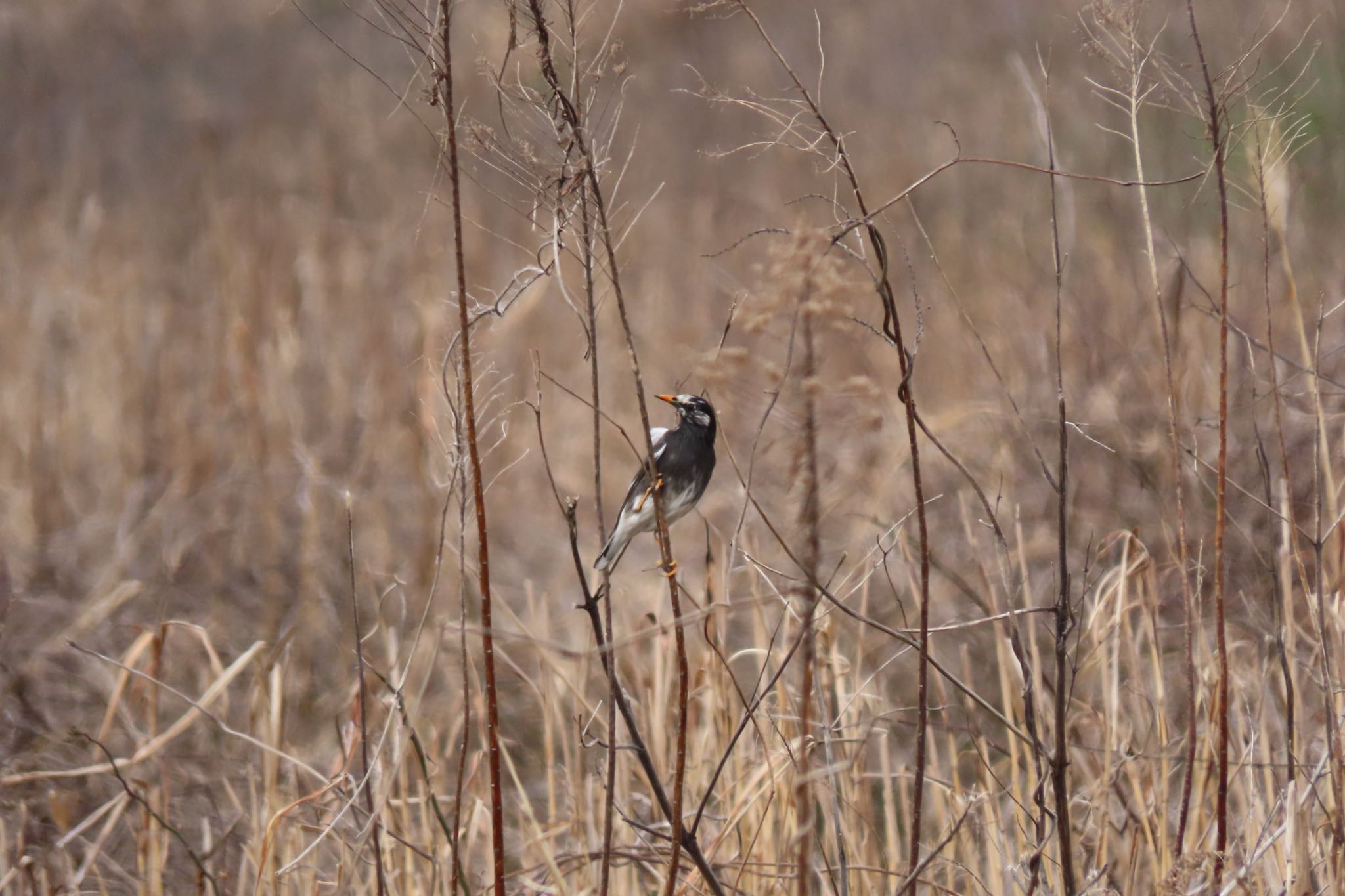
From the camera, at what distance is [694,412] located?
1.92 meters

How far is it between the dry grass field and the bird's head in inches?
4.3

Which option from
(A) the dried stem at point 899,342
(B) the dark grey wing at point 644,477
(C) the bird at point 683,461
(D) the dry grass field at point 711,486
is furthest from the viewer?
(B) the dark grey wing at point 644,477

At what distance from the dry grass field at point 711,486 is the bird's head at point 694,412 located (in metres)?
0.11

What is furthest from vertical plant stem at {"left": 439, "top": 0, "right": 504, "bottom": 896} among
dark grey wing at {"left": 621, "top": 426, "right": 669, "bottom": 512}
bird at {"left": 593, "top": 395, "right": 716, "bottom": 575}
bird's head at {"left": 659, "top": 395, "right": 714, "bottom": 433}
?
dark grey wing at {"left": 621, "top": 426, "right": 669, "bottom": 512}

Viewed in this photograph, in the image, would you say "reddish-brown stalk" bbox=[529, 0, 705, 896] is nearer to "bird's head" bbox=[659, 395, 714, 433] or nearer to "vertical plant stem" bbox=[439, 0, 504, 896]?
"vertical plant stem" bbox=[439, 0, 504, 896]

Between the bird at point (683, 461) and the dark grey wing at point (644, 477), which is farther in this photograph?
the dark grey wing at point (644, 477)

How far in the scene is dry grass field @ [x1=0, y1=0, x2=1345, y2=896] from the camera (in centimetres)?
122

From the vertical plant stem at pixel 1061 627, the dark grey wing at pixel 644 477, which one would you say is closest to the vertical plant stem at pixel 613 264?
the vertical plant stem at pixel 1061 627

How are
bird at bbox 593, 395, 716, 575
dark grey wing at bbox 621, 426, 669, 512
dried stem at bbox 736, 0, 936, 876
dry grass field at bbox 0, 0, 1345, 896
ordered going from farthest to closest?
dark grey wing at bbox 621, 426, 669, 512 < bird at bbox 593, 395, 716, 575 < dry grass field at bbox 0, 0, 1345, 896 < dried stem at bbox 736, 0, 936, 876

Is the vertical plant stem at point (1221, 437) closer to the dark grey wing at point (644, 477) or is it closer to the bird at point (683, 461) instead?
the bird at point (683, 461)

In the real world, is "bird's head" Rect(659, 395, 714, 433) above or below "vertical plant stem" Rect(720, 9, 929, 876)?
above

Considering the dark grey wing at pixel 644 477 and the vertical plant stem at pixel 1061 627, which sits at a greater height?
the dark grey wing at pixel 644 477

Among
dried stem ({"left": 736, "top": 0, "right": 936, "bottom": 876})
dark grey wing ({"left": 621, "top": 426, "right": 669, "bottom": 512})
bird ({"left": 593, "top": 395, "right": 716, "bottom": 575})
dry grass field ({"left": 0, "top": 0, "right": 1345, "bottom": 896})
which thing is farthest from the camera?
dark grey wing ({"left": 621, "top": 426, "right": 669, "bottom": 512})

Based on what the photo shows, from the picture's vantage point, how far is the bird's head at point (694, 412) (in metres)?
1.80
